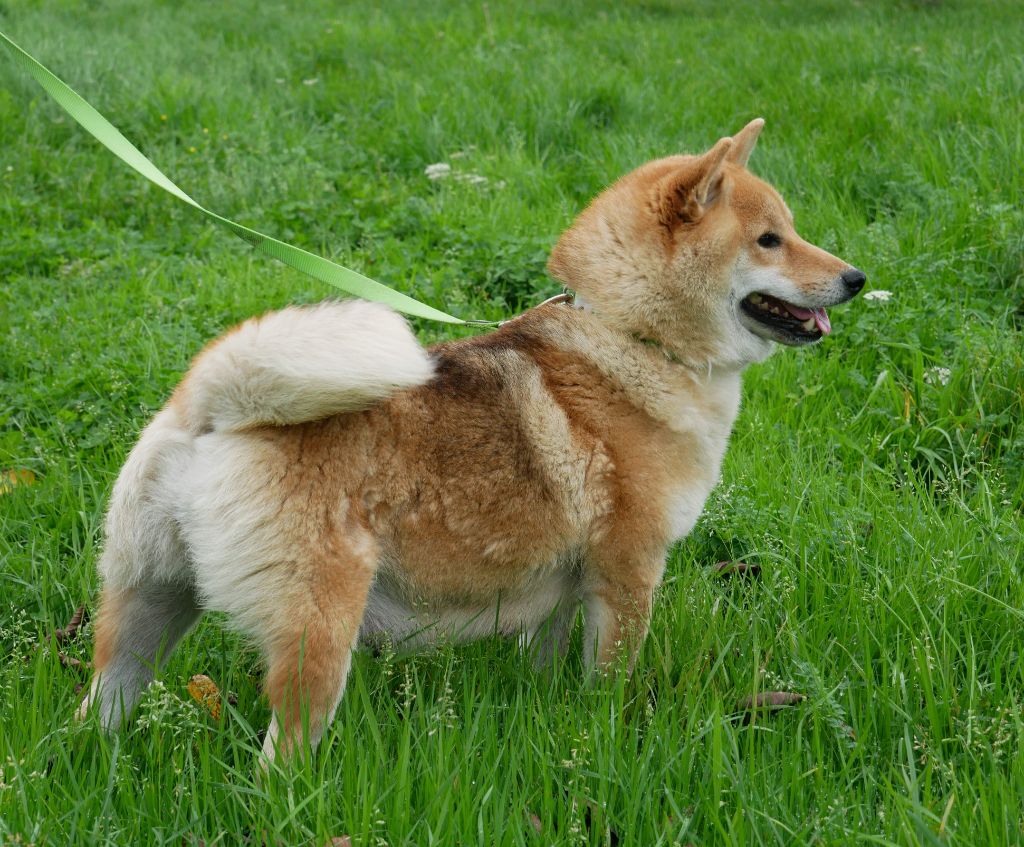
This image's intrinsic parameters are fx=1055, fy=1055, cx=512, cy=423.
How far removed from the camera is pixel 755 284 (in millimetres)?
3100

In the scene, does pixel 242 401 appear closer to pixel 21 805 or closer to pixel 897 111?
pixel 21 805

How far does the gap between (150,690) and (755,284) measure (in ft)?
6.51

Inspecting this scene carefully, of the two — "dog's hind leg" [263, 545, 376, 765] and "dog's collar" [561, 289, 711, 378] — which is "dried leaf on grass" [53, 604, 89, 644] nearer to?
"dog's hind leg" [263, 545, 376, 765]

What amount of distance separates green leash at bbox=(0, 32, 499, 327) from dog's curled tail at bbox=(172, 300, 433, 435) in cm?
52

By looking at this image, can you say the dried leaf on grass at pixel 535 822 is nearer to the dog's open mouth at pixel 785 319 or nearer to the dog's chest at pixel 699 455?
the dog's chest at pixel 699 455

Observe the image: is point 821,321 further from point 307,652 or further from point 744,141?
point 307,652

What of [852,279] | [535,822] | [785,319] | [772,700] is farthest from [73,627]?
[852,279]

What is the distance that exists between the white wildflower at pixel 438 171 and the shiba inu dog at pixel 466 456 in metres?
3.10

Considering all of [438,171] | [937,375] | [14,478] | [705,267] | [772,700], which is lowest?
[14,478]

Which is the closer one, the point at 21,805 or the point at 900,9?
the point at 21,805

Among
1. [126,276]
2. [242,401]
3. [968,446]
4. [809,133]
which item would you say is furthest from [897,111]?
[242,401]

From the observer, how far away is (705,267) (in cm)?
305

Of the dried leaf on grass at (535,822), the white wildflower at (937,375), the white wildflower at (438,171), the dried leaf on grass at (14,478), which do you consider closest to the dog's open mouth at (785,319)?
the white wildflower at (937,375)

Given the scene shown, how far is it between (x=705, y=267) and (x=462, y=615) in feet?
3.98
